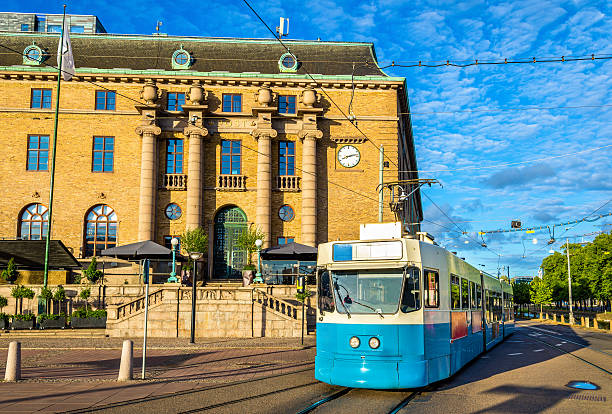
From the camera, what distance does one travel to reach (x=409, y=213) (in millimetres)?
56781

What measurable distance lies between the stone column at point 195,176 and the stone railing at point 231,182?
4.51ft

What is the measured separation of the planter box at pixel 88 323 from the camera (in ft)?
82.4

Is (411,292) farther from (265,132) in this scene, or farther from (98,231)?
(98,231)

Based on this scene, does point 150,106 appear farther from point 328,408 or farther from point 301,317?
point 328,408

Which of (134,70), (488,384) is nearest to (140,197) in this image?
(134,70)

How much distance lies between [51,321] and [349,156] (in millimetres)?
20899

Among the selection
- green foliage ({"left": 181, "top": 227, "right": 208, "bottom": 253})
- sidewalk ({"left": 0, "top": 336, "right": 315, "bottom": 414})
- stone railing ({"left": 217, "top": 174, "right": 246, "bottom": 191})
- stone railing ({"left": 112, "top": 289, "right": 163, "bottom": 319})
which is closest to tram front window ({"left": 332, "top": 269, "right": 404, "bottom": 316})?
sidewalk ({"left": 0, "top": 336, "right": 315, "bottom": 414})

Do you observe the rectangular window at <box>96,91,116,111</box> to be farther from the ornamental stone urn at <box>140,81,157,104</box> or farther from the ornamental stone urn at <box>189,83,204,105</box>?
the ornamental stone urn at <box>189,83,204,105</box>

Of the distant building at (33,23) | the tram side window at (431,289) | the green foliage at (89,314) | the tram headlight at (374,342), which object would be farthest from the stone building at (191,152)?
the tram headlight at (374,342)

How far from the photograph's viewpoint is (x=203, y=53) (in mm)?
39844

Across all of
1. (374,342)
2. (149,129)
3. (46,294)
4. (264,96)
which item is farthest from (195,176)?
(374,342)

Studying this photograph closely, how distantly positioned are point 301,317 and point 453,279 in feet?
39.3

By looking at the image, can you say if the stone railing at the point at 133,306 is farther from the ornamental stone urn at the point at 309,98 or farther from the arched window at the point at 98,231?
the ornamental stone urn at the point at 309,98

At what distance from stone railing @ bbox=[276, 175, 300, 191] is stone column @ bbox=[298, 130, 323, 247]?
0.77m
